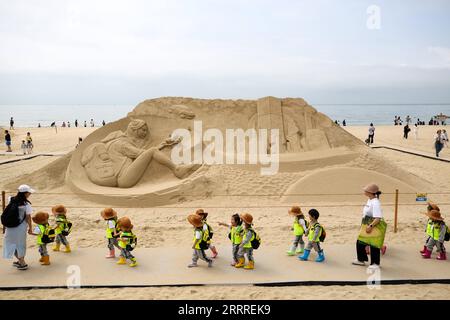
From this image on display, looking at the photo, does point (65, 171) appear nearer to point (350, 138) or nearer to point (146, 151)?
point (146, 151)

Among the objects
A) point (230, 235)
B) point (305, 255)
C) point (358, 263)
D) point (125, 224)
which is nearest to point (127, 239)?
point (125, 224)

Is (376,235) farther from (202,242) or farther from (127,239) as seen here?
(127,239)

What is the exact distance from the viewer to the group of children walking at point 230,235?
580 centimetres

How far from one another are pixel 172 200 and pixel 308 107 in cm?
572

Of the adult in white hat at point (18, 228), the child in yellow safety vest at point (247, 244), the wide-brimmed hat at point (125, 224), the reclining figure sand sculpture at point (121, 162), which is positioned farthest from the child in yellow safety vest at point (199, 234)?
the reclining figure sand sculpture at point (121, 162)

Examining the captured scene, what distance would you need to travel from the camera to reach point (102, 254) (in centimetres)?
654

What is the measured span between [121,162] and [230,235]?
Result: 18.8 feet

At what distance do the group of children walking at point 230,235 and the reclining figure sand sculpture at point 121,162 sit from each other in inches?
163

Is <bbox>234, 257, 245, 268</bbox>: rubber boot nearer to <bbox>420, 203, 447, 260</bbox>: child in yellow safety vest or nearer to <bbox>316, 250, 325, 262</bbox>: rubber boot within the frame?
<bbox>316, 250, 325, 262</bbox>: rubber boot

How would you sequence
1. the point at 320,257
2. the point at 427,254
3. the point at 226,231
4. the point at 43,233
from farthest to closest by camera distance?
the point at 226,231 → the point at 427,254 → the point at 320,257 → the point at 43,233

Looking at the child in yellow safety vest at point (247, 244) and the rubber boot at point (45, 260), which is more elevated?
the child in yellow safety vest at point (247, 244)

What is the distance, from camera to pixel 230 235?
593 cm

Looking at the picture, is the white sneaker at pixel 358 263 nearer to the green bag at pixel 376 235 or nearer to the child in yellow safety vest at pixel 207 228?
the green bag at pixel 376 235

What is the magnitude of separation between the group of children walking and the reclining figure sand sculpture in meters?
4.14
